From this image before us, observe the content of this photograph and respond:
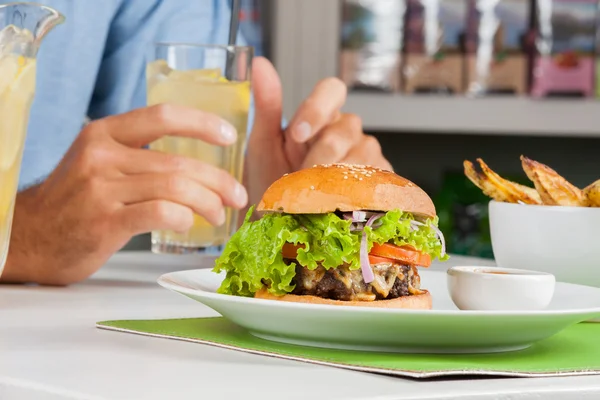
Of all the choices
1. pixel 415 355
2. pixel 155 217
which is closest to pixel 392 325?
pixel 415 355

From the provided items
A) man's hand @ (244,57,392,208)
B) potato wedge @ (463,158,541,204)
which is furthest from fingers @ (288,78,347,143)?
potato wedge @ (463,158,541,204)

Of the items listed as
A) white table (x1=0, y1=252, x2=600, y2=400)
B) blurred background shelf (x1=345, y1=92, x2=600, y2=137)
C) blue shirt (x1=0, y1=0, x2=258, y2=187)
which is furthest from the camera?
blurred background shelf (x1=345, y1=92, x2=600, y2=137)

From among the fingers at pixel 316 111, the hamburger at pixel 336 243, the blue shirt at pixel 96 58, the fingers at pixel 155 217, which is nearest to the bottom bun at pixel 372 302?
the hamburger at pixel 336 243

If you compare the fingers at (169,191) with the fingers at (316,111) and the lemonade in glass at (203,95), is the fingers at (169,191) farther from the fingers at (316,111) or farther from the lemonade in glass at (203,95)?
the fingers at (316,111)

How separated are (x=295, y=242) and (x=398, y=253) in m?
0.09

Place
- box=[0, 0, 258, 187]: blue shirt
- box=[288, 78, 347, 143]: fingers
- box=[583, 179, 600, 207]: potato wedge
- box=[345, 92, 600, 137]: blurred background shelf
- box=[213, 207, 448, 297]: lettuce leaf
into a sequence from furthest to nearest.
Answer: box=[345, 92, 600, 137]: blurred background shelf < box=[0, 0, 258, 187]: blue shirt < box=[288, 78, 347, 143]: fingers < box=[583, 179, 600, 207]: potato wedge < box=[213, 207, 448, 297]: lettuce leaf

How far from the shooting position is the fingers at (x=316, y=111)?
1.46m

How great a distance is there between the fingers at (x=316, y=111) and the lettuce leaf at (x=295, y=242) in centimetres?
58

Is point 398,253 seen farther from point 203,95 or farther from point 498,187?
point 203,95

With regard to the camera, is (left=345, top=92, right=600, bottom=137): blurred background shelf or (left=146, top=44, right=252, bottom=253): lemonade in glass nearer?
(left=146, top=44, right=252, bottom=253): lemonade in glass

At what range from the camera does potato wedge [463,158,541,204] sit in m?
1.07

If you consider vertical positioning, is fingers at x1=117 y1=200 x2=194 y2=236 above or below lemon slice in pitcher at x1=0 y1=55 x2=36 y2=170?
below

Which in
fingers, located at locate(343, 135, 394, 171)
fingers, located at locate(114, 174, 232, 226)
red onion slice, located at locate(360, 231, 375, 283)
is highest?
fingers, located at locate(343, 135, 394, 171)

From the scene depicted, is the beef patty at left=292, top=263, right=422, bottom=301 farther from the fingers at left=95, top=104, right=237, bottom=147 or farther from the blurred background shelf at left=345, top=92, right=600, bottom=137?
the blurred background shelf at left=345, top=92, right=600, bottom=137
